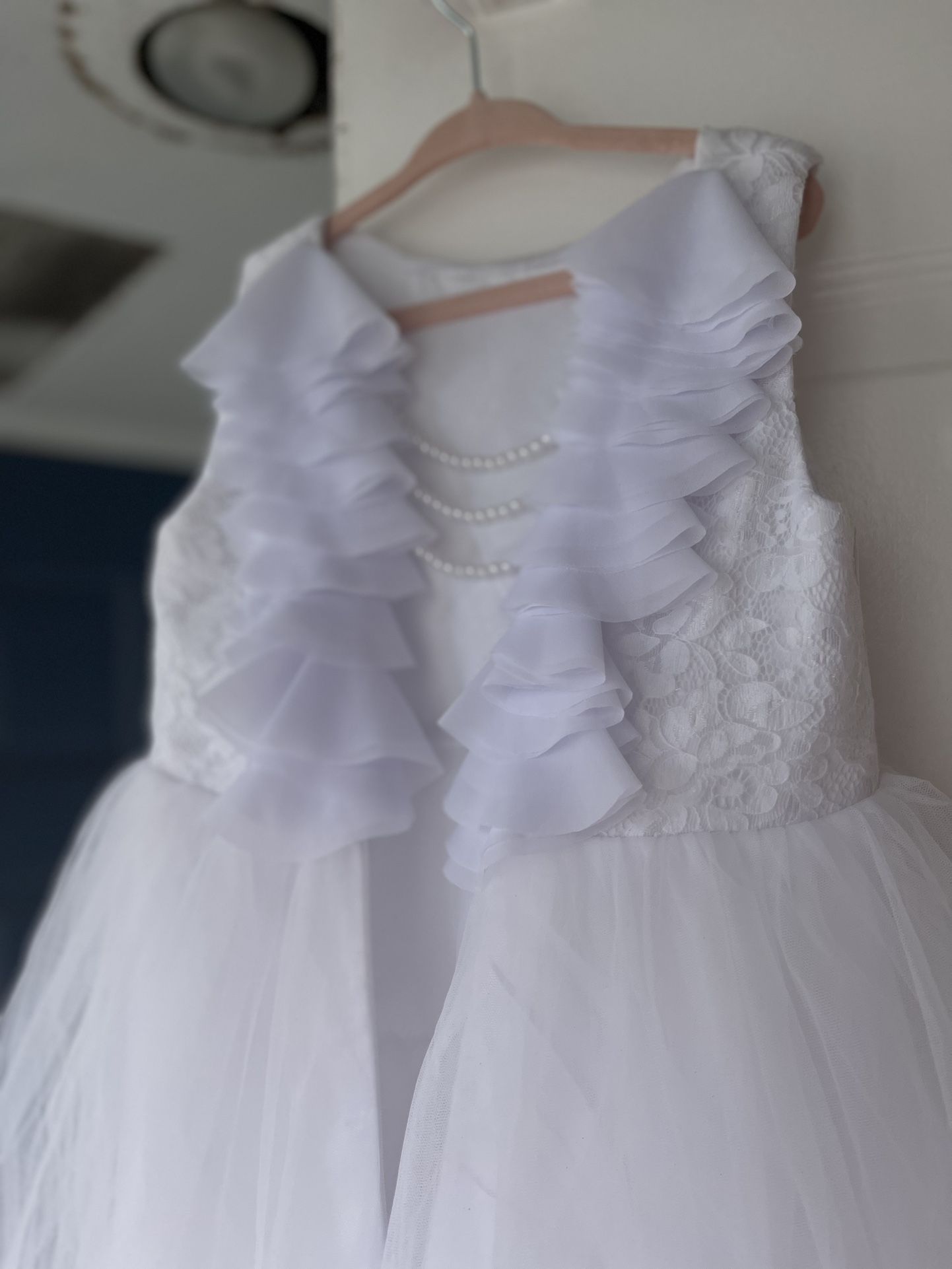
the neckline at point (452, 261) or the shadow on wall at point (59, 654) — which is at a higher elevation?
the neckline at point (452, 261)

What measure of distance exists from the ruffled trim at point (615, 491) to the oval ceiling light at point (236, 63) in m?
0.62

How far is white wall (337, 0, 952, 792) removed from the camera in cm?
72

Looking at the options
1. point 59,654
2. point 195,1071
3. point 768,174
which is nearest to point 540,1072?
A: point 195,1071

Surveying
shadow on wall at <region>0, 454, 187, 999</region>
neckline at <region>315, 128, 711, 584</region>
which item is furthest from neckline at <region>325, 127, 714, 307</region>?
shadow on wall at <region>0, 454, 187, 999</region>

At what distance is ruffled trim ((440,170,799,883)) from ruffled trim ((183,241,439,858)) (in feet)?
0.30

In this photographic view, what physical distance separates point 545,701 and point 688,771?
0.30 feet

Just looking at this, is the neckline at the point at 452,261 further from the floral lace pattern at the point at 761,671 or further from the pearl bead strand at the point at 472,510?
the floral lace pattern at the point at 761,671

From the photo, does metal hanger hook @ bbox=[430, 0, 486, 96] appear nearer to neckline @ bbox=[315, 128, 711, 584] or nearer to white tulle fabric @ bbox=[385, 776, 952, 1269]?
neckline @ bbox=[315, 128, 711, 584]

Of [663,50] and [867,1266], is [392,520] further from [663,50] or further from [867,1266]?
[867,1266]

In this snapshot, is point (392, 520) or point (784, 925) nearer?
point (784, 925)

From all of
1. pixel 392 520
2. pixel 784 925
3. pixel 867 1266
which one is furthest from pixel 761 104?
pixel 867 1266

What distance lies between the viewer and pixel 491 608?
2.48 feet

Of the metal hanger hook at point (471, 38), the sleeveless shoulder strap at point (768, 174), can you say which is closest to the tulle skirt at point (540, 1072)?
the sleeveless shoulder strap at point (768, 174)

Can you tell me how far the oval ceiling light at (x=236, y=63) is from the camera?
3.52 feet
